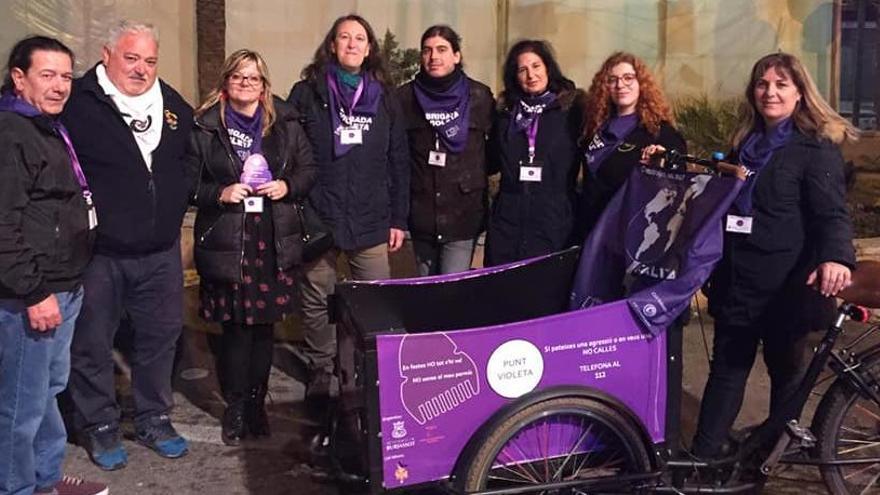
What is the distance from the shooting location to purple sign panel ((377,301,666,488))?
304cm

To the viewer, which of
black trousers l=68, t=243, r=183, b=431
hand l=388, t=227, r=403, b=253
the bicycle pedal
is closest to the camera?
the bicycle pedal

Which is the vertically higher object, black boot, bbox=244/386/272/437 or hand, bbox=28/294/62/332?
hand, bbox=28/294/62/332

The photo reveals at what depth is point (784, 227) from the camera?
3559 mm

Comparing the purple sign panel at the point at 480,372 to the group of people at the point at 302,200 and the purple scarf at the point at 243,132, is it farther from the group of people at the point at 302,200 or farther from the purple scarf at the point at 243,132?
the purple scarf at the point at 243,132

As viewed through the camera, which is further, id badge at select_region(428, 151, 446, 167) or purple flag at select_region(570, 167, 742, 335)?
id badge at select_region(428, 151, 446, 167)

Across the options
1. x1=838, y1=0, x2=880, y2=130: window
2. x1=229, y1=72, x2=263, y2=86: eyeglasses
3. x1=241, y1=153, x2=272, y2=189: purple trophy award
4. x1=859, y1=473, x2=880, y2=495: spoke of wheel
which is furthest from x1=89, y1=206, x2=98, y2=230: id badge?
x1=838, y1=0, x2=880, y2=130: window

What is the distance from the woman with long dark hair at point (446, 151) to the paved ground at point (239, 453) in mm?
1085

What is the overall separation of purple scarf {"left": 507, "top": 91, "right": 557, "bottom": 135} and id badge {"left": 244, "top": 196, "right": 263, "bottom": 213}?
121cm

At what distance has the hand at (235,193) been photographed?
13.1ft

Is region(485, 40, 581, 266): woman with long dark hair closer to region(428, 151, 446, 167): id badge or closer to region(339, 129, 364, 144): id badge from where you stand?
region(428, 151, 446, 167): id badge

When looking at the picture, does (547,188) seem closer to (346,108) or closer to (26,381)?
→ (346,108)

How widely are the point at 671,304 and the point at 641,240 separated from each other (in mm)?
398

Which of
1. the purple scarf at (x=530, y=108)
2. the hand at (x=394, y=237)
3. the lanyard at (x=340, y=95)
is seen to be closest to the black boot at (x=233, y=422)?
the hand at (x=394, y=237)

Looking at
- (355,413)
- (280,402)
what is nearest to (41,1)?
(280,402)
